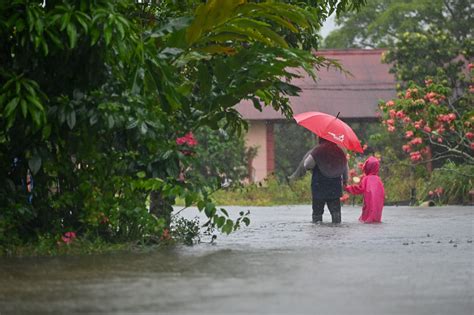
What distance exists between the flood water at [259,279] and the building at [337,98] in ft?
80.9

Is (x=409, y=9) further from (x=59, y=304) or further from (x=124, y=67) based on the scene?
(x=59, y=304)

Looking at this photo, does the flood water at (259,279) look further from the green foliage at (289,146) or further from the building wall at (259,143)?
the green foliage at (289,146)

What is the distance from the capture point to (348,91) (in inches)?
1555

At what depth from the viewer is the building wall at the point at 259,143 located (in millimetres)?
39375

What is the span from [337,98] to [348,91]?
0.54 meters

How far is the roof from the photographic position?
1521 inches

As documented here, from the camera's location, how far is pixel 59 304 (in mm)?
7816

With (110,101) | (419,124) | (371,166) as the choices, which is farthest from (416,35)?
(110,101)

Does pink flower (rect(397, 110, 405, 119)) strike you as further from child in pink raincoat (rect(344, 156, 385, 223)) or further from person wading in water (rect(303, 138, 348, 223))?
person wading in water (rect(303, 138, 348, 223))

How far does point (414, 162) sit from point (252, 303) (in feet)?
75.7

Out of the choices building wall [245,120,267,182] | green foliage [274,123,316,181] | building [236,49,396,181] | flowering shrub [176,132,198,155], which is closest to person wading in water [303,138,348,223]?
flowering shrub [176,132,198,155]

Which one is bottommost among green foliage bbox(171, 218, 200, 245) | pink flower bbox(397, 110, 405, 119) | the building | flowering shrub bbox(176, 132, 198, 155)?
green foliage bbox(171, 218, 200, 245)

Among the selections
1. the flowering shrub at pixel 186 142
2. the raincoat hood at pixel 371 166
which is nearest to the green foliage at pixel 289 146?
the raincoat hood at pixel 371 166

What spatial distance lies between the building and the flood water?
24.6m
